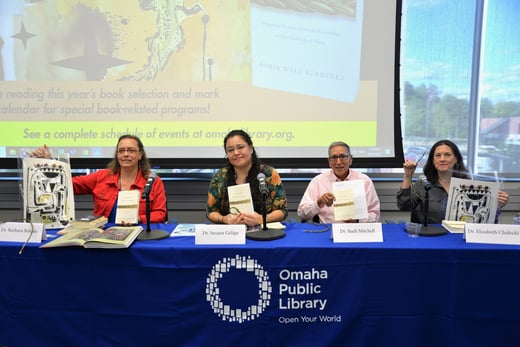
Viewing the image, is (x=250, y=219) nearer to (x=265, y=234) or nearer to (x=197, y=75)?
(x=265, y=234)

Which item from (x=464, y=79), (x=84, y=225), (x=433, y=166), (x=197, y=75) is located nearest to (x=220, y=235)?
(x=84, y=225)

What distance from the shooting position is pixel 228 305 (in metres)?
1.62

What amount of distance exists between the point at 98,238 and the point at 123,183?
2.57 feet

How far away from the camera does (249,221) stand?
1.94 meters

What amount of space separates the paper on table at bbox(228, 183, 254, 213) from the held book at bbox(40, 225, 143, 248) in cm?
52

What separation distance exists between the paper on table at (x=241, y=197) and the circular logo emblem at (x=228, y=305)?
0.38 m

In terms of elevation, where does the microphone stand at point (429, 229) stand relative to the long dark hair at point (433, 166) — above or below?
below

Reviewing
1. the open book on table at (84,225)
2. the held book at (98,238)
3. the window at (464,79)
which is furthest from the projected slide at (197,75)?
the held book at (98,238)

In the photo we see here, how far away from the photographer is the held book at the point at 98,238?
1.63m

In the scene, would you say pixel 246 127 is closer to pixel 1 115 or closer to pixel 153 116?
pixel 153 116

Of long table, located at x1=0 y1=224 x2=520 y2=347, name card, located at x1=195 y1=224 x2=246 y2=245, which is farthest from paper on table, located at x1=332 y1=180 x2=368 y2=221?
name card, located at x1=195 y1=224 x2=246 y2=245

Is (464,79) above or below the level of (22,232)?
above

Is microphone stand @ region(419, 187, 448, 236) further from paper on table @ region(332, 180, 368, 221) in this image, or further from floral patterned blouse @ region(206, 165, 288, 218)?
floral patterned blouse @ region(206, 165, 288, 218)

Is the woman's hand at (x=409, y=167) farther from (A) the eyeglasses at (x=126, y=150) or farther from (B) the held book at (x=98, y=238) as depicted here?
(A) the eyeglasses at (x=126, y=150)
